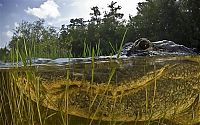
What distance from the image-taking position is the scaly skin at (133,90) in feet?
4.33

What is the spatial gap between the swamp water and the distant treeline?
1.24 metres

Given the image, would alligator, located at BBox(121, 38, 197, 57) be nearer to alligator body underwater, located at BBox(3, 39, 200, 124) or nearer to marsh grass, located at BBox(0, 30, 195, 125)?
alligator body underwater, located at BBox(3, 39, 200, 124)

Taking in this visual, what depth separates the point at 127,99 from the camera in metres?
1.40

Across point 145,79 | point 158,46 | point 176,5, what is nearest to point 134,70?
point 145,79

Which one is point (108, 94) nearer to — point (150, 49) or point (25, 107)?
point (25, 107)

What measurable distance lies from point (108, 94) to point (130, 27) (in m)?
3.07

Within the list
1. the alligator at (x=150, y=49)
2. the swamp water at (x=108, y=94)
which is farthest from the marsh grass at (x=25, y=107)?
the alligator at (x=150, y=49)

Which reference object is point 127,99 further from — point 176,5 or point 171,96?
point 176,5

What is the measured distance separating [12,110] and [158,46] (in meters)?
1.93

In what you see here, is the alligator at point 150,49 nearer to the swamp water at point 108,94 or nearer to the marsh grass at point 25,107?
the swamp water at point 108,94

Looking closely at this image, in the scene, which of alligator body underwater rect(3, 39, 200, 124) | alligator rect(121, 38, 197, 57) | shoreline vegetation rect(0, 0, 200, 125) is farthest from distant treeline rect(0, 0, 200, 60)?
alligator body underwater rect(3, 39, 200, 124)

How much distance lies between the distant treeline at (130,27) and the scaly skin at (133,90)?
1236 mm

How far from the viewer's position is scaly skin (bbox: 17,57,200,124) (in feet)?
4.33

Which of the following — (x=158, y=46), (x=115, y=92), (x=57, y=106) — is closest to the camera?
(x=57, y=106)
